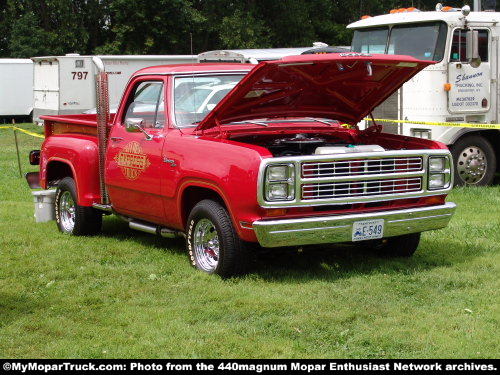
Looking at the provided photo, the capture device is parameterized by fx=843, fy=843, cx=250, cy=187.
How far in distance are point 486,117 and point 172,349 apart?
943 centimetres

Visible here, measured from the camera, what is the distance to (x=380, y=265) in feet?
25.9

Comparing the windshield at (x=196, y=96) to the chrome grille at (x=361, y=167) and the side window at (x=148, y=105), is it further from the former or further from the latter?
the chrome grille at (x=361, y=167)

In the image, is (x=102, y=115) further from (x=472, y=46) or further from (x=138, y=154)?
(x=472, y=46)

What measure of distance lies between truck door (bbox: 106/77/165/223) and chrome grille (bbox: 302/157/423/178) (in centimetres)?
175

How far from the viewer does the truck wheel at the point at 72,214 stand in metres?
9.57

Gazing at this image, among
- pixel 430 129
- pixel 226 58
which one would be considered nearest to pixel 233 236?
pixel 430 129

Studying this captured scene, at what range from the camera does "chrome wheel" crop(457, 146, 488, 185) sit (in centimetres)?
1334

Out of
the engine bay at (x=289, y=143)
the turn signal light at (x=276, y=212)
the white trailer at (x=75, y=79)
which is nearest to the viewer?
the turn signal light at (x=276, y=212)

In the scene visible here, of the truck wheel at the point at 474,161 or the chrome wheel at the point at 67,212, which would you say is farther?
the truck wheel at the point at 474,161

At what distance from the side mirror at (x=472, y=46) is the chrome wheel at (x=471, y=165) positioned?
55.0 inches

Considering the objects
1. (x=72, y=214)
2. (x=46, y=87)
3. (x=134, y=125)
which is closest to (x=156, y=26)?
(x=46, y=87)

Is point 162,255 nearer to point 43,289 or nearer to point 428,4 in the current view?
point 43,289

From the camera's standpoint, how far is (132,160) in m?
8.52
